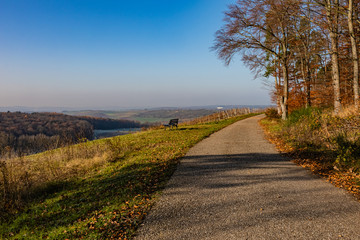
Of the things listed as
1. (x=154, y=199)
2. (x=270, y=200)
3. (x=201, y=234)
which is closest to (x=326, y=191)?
(x=270, y=200)

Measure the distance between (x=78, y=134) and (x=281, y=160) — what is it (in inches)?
373

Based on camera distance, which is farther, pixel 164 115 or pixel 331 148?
pixel 164 115

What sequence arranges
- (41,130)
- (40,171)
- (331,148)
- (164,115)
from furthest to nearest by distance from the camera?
1. (164,115)
2. (41,130)
3. (40,171)
4. (331,148)

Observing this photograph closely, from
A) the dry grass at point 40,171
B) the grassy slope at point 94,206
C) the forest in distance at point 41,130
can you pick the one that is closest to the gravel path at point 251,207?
the grassy slope at point 94,206

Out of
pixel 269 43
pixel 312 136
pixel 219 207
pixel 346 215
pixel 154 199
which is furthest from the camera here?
pixel 269 43

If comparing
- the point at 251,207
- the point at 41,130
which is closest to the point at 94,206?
the point at 251,207

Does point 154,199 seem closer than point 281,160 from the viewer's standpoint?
Yes

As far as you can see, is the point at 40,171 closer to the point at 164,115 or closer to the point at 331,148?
the point at 331,148

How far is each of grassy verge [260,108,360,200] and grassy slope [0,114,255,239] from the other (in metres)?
4.43

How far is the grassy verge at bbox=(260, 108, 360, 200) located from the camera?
5.26 m

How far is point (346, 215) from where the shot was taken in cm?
358

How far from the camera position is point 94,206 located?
179 inches

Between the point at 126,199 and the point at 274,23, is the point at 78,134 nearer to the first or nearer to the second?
the point at 126,199

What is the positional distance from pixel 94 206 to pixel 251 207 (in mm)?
3377
